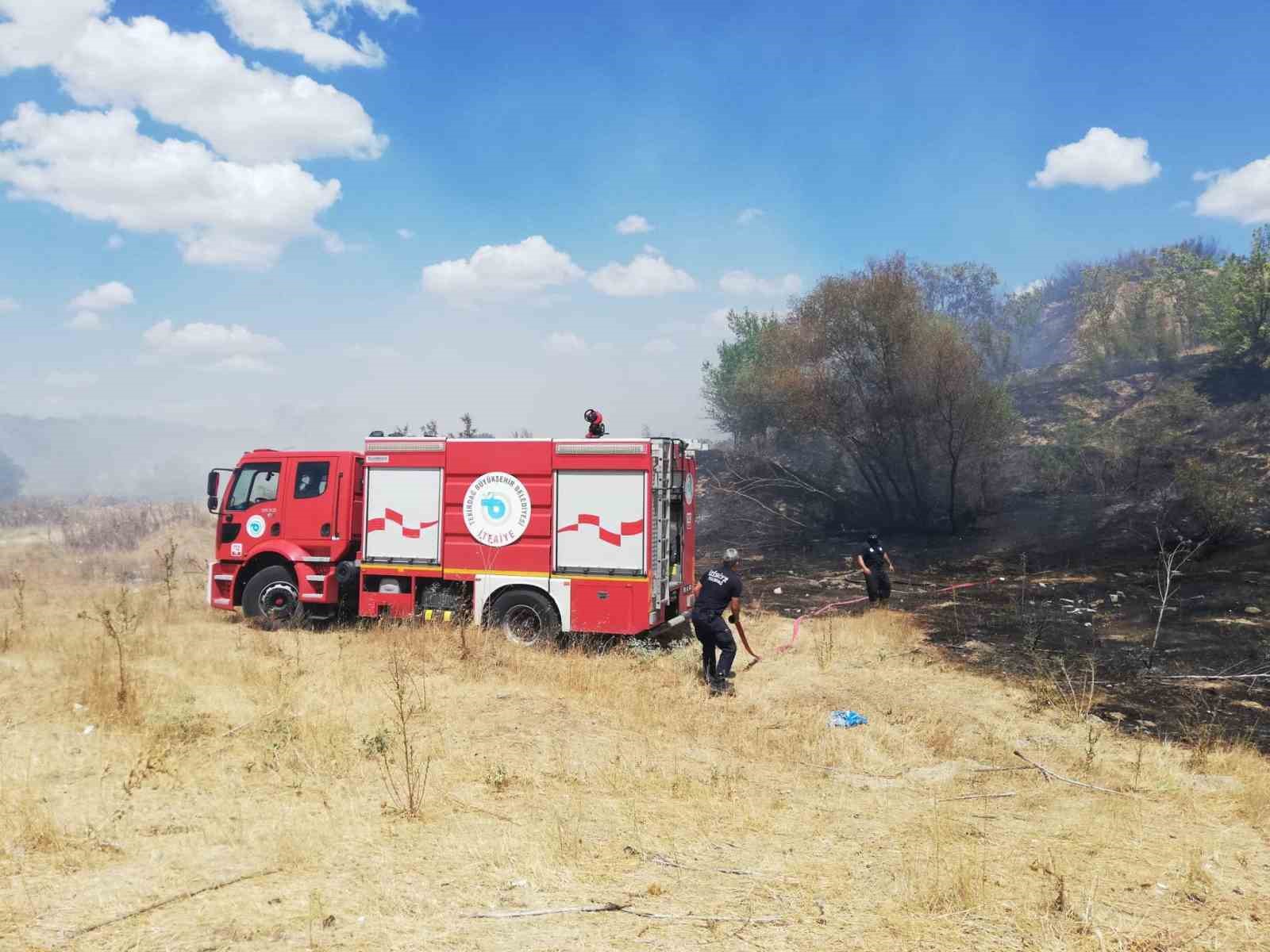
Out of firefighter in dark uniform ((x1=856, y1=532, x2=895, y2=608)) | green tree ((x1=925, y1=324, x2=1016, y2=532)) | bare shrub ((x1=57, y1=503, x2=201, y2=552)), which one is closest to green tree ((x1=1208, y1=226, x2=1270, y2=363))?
green tree ((x1=925, y1=324, x2=1016, y2=532))

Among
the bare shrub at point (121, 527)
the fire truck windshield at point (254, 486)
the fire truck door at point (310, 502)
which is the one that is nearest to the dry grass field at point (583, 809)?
the fire truck door at point (310, 502)

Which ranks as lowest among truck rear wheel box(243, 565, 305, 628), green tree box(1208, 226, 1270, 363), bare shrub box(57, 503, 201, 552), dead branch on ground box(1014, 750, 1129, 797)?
Answer: dead branch on ground box(1014, 750, 1129, 797)

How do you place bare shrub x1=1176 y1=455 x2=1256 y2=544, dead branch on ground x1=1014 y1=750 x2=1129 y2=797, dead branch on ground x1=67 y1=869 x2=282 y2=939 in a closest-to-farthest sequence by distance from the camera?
1. dead branch on ground x1=67 y1=869 x2=282 y2=939
2. dead branch on ground x1=1014 y1=750 x2=1129 y2=797
3. bare shrub x1=1176 y1=455 x2=1256 y2=544

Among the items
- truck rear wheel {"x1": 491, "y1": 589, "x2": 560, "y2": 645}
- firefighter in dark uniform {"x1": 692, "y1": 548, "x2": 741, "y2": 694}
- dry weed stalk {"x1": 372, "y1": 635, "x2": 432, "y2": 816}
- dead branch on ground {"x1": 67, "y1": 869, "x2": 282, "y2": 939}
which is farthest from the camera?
truck rear wheel {"x1": 491, "y1": 589, "x2": 560, "y2": 645}

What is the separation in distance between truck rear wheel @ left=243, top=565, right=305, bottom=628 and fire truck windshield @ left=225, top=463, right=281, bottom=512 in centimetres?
106

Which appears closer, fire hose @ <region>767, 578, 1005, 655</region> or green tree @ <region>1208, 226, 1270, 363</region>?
fire hose @ <region>767, 578, 1005, 655</region>

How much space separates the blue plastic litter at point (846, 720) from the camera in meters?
9.03

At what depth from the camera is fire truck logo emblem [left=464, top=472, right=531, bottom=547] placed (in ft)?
38.7

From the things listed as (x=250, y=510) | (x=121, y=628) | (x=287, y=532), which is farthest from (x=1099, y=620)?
(x=121, y=628)

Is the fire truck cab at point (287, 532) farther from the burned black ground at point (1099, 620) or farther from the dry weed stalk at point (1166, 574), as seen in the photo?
the dry weed stalk at point (1166, 574)

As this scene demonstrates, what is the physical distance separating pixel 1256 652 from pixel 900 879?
35.8ft

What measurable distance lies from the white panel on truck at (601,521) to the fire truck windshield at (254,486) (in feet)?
15.6

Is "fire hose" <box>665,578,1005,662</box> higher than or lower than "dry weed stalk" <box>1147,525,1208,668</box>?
lower

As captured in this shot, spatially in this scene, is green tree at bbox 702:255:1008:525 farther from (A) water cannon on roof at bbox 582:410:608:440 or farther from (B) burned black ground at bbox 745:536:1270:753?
(A) water cannon on roof at bbox 582:410:608:440
